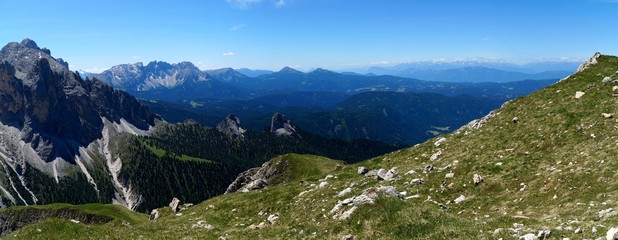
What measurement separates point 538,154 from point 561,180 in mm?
7032

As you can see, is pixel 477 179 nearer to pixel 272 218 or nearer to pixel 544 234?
pixel 544 234

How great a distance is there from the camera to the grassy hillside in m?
20.5

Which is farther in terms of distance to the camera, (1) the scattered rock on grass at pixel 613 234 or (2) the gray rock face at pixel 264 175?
(2) the gray rock face at pixel 264 175

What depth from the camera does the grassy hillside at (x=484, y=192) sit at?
2050 centimetres

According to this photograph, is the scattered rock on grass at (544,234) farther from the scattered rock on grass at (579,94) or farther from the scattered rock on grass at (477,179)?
the scattered rock on grass at (579,94)

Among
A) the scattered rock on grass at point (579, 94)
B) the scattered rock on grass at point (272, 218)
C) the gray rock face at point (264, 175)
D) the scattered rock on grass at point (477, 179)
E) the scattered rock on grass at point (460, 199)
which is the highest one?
the scattered rock on grass at point (579, 94)

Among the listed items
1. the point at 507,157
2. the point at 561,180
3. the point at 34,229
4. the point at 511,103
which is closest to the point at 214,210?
the point at 34,229

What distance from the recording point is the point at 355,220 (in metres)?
23.2

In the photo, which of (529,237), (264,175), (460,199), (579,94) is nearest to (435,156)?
(460,199)

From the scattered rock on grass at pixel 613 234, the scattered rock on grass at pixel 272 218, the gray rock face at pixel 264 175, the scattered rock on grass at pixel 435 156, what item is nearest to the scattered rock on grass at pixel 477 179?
the scattered rock on grass at pixel 435 156

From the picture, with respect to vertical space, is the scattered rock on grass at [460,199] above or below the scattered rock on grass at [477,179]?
below

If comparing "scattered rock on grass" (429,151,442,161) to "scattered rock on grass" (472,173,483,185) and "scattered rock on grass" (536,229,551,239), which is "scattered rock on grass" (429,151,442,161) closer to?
"scattered rock on grass" (472,173,483,185)

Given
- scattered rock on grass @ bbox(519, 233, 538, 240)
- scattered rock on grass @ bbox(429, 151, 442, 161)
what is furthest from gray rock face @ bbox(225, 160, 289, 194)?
scattered rock on grass @ bbox(519, 233, 538, 240)

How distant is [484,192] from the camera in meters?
28.5
